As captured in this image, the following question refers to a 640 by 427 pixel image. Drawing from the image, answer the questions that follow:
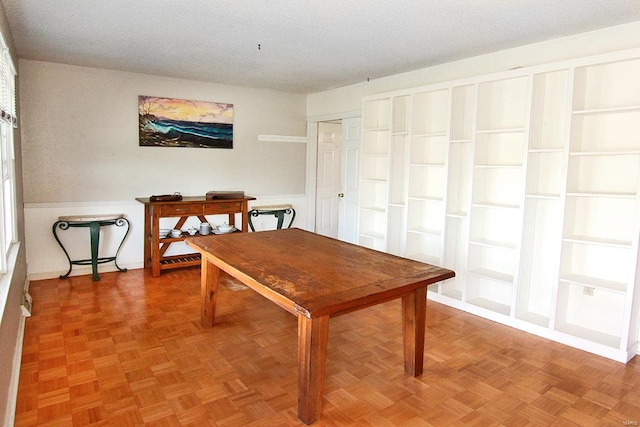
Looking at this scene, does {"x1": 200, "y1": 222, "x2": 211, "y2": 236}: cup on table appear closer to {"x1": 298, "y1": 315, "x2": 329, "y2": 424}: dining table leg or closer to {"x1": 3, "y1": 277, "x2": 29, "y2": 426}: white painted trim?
{"x1": 3, "y1": 277, "x2": 29, "y2": 426}: white painted trim

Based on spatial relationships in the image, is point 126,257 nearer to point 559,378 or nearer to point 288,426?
point 288,426

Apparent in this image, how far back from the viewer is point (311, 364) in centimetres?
217

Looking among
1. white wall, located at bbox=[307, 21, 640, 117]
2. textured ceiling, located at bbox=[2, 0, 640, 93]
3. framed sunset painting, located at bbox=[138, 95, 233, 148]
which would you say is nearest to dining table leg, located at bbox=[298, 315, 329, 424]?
textured ceiling, located at bbox=[2, 0, 640, 93]

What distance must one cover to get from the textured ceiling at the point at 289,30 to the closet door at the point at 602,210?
506 millimetres

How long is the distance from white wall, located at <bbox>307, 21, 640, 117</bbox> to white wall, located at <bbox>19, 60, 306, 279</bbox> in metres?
1.37

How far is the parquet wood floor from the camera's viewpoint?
2305 millimetres

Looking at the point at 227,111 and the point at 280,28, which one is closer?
the point at 280,28

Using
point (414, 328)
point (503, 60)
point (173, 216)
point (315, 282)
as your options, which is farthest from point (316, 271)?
point (173, 216)

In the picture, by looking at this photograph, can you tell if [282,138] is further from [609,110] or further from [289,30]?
[609,110]

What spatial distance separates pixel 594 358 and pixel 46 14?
182 inches

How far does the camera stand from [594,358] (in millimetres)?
3061

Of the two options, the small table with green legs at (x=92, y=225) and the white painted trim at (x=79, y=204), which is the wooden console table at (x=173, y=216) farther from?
the small table with green legs at (x=92, y=225)

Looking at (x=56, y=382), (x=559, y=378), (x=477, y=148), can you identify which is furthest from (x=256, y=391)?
(x=477, y=148)

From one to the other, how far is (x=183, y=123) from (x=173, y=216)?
1.25 meters
